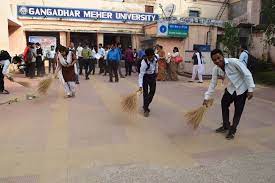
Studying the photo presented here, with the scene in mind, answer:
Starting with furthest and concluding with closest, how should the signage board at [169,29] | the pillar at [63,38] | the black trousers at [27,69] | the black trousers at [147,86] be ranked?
the pillar at [63,38] → the signage board at [169,29] → the black trousers at [27,69] → the black trousers at [147,86]

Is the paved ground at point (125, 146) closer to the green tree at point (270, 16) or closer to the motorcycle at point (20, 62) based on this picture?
the green tree at point (270, 16)

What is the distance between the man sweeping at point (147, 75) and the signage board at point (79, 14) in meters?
18.2

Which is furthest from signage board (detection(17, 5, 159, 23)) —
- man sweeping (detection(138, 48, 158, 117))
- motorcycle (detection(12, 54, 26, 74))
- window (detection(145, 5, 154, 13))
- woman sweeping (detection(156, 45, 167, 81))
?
man sweeping (detection(138, 48, 158, 117))

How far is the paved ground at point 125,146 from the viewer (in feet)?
14.8

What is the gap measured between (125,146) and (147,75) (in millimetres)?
2617

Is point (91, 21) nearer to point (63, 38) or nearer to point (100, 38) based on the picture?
point (100, 38)

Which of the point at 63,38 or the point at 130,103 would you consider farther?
the point at 63,38

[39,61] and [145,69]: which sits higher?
[145,69]

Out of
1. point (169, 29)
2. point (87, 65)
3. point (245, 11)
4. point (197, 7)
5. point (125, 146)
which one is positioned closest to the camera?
point (125, 146)

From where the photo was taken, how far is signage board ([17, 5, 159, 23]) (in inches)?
948

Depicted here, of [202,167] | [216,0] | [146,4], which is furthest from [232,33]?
[202,167]

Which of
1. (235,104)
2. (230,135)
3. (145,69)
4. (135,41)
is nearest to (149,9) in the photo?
(135,41)

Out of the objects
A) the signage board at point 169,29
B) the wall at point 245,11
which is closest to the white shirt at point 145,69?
the signage board at point 169,29

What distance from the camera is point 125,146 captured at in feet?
18.7
